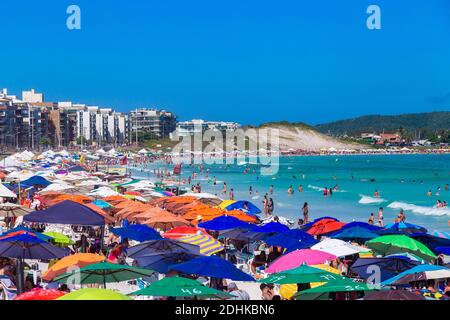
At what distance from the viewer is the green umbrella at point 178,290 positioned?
7.59 metres

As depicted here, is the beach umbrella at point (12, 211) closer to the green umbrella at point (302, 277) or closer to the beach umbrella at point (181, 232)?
the beach umbrella at point (181, 232)

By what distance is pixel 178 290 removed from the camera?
25.3ft

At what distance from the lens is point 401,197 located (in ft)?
172

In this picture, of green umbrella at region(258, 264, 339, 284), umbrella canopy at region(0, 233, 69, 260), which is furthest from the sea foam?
umbrella canopy at region(0, 233, 69, 260)

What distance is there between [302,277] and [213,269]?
4.07 ft

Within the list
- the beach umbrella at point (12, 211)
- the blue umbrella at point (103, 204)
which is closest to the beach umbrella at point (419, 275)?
the beach umbrella at point (12, 211)

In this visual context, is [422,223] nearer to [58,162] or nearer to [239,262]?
[239,262]

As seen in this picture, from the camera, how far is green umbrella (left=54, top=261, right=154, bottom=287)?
30.7 ft

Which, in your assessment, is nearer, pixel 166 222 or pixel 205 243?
pixel 205 243

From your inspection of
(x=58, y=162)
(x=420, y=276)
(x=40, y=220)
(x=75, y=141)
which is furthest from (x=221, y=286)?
(x=75, y=141)

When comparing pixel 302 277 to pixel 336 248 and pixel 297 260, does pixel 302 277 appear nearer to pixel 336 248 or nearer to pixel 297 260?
pixel 297 260

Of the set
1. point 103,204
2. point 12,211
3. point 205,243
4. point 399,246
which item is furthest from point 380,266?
point 103,204

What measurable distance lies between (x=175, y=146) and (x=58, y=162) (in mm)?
102365
